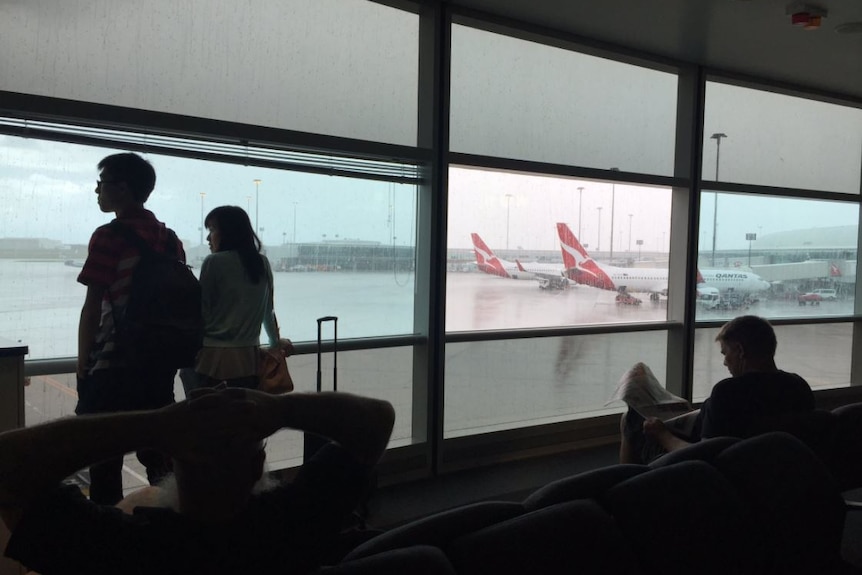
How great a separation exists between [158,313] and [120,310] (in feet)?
0.43

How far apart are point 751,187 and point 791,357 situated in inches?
65.2

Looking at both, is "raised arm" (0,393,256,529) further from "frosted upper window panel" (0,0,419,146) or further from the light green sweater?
"frosted upper window panel" (0,0,419,146)

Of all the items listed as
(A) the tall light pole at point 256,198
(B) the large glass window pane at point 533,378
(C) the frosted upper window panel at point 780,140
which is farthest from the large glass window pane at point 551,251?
(A) the tall light pole at point 256,198

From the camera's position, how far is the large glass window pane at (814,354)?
5.68 m

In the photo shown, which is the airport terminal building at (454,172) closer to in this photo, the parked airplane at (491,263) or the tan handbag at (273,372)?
the parked airplane at (491,263)

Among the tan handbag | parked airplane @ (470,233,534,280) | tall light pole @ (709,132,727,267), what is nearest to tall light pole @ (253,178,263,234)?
the tan handbag

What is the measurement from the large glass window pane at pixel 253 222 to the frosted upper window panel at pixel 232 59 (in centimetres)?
29

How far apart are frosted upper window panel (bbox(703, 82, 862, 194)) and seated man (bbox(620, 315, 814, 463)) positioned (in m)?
3.16

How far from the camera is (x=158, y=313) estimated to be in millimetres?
2410

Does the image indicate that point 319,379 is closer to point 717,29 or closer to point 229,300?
point 229,300

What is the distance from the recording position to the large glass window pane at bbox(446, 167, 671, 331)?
4.19m

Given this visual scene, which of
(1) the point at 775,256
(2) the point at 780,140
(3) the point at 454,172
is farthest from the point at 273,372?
(2) the point at 780,140

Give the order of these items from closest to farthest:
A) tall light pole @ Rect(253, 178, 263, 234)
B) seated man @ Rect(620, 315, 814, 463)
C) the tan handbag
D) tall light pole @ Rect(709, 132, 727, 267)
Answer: seated man @ Rect(620, 315, 814, 463) < the tan handbag < tall light pole @ Rect(253, 178, 263, 234) < tall light pole @ Rect(709, 132, 727, 267)

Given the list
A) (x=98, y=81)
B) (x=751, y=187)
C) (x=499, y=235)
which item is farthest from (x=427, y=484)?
(x=751, y=187)
